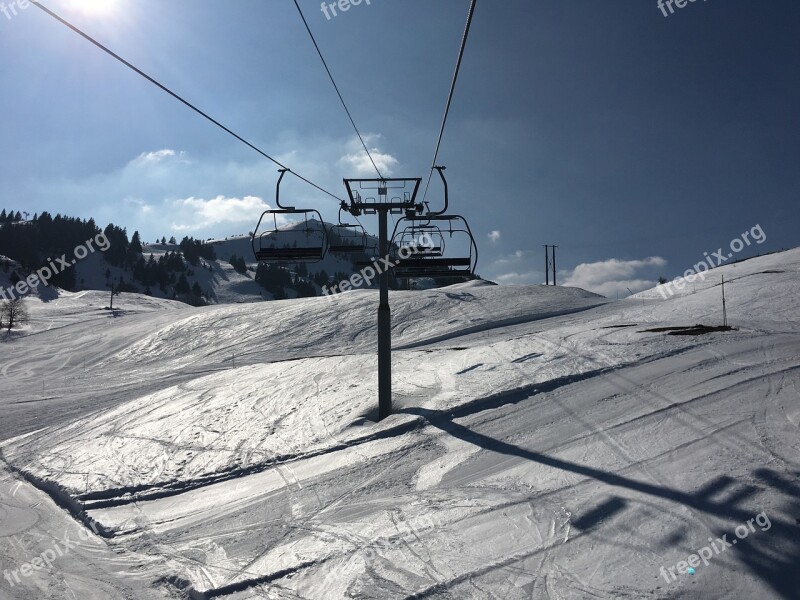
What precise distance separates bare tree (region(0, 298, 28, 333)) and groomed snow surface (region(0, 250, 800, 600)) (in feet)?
119

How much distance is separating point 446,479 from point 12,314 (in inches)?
2159

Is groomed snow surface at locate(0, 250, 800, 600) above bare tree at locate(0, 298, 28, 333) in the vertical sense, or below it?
below

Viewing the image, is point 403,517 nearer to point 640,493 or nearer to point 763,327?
point 640,493

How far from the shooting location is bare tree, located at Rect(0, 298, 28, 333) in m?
47.8

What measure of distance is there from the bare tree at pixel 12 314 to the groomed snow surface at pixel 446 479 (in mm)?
36421

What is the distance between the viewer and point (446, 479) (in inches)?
337

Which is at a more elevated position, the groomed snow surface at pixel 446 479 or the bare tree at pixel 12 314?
the bare tree at pixel 12 314

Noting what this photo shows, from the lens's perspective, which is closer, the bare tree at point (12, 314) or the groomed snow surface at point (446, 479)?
the groomed snow surface at point (446, 479)

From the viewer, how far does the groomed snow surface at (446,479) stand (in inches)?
231

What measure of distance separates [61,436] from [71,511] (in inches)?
285

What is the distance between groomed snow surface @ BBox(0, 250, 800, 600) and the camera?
588 centimetres

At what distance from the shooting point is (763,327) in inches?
765

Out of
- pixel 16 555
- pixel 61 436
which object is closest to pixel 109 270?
pixel 61 436

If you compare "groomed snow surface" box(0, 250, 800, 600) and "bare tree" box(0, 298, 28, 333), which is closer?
"groomed snow surface" box(0, 250, 800, 600)
